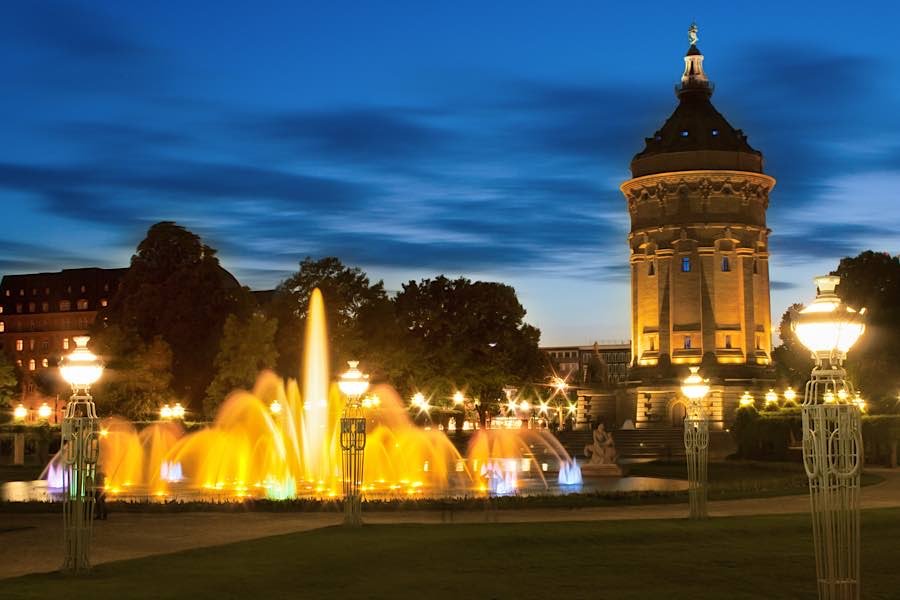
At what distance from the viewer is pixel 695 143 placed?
101 meters

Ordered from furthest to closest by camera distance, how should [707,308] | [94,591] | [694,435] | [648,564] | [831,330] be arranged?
[707,308]
[694,435]
[648,564]
[94,591]
[831,330]

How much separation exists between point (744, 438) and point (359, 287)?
26.9 meters

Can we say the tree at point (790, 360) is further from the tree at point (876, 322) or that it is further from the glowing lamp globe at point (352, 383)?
the glowing lamp globe at point (352, 383)

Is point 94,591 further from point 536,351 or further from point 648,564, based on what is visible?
point 536,351

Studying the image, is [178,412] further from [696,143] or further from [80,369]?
[80,369]

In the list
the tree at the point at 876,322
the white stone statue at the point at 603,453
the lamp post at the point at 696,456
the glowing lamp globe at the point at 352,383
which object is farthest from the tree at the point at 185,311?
the lamp post at the point at 696,456

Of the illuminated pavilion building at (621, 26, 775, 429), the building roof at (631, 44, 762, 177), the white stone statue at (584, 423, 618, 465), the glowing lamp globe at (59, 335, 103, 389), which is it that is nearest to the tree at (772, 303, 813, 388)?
the illuminated pavilion building at (621, 26, 775, 429)

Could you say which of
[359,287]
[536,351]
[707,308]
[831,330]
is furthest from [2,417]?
[831,330]

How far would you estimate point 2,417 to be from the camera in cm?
8356

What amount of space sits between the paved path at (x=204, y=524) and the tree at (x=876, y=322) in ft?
139

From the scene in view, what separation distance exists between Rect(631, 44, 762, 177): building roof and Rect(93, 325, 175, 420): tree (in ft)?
138

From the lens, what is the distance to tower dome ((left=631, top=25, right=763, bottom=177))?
100 m

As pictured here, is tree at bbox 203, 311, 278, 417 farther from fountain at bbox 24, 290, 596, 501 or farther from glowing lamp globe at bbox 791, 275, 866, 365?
glowing lamp globe at bbox 791, 275, 866, 365

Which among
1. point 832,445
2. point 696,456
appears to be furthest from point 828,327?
point 696,456
